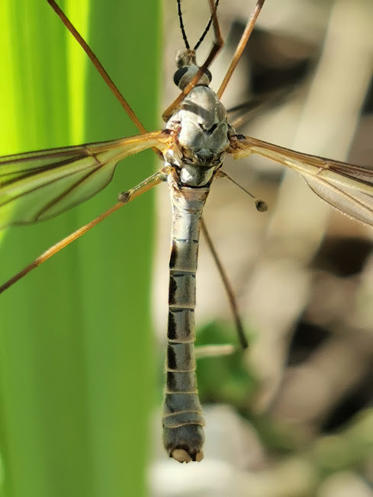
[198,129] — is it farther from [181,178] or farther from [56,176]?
[56,176]

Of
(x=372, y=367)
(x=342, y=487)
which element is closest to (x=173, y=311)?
(x=342, y=487)

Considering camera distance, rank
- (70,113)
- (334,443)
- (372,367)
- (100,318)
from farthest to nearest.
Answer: (372,367) → (334,443) → (100,318) → (70,113)

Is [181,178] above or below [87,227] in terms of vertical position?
above

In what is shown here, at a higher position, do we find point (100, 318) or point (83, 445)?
point (100, 318)

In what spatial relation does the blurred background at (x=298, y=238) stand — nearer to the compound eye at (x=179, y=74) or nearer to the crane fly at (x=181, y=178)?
the crane fly at (x=181, y=178)

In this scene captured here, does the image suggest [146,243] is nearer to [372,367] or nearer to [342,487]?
[342,487]

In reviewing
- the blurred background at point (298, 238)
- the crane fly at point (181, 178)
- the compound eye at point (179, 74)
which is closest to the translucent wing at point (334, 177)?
the crane fly at point (181, 178)

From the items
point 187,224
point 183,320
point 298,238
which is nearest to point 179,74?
point 187,224

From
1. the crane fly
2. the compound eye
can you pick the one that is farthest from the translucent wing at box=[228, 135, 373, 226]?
the compound eye
